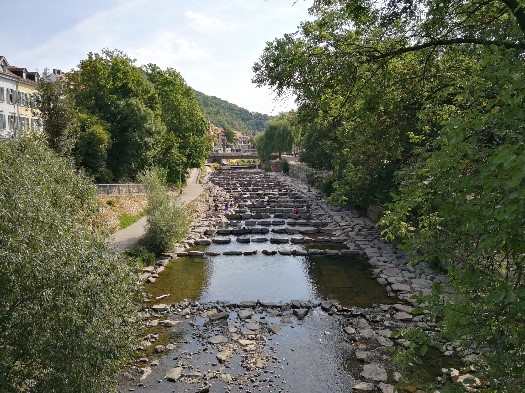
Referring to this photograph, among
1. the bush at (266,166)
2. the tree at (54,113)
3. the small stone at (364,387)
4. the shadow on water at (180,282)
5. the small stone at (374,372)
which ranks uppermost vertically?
the tree at (54,113)

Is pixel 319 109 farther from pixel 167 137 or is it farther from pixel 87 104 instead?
pixel 167 137

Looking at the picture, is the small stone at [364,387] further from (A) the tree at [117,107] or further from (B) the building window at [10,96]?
(B) the building window at [10,96]

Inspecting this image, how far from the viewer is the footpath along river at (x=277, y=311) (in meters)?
12.0

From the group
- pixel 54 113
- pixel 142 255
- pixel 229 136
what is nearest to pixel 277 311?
pixel 142 255

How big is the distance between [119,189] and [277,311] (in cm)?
1853

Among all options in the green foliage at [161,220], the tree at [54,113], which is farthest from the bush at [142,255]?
the tree at [54,113]

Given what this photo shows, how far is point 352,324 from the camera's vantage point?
1544 cm

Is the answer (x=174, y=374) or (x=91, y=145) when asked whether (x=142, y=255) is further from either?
(x=91, y=145)

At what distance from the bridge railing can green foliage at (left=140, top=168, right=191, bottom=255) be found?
4.20 metres

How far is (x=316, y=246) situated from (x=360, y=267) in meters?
4.77

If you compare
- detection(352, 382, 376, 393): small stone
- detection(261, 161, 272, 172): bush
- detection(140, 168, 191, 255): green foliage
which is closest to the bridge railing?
detection(140, 168, 191, 255): green foliage

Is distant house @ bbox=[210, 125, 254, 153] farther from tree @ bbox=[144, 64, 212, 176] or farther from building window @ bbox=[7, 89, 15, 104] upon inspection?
building window @ bbox=[7, 89, 15, 104]

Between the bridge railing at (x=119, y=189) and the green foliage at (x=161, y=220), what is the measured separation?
420 centimetres

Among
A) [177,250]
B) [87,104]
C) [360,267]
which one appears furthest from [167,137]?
[360,267]
